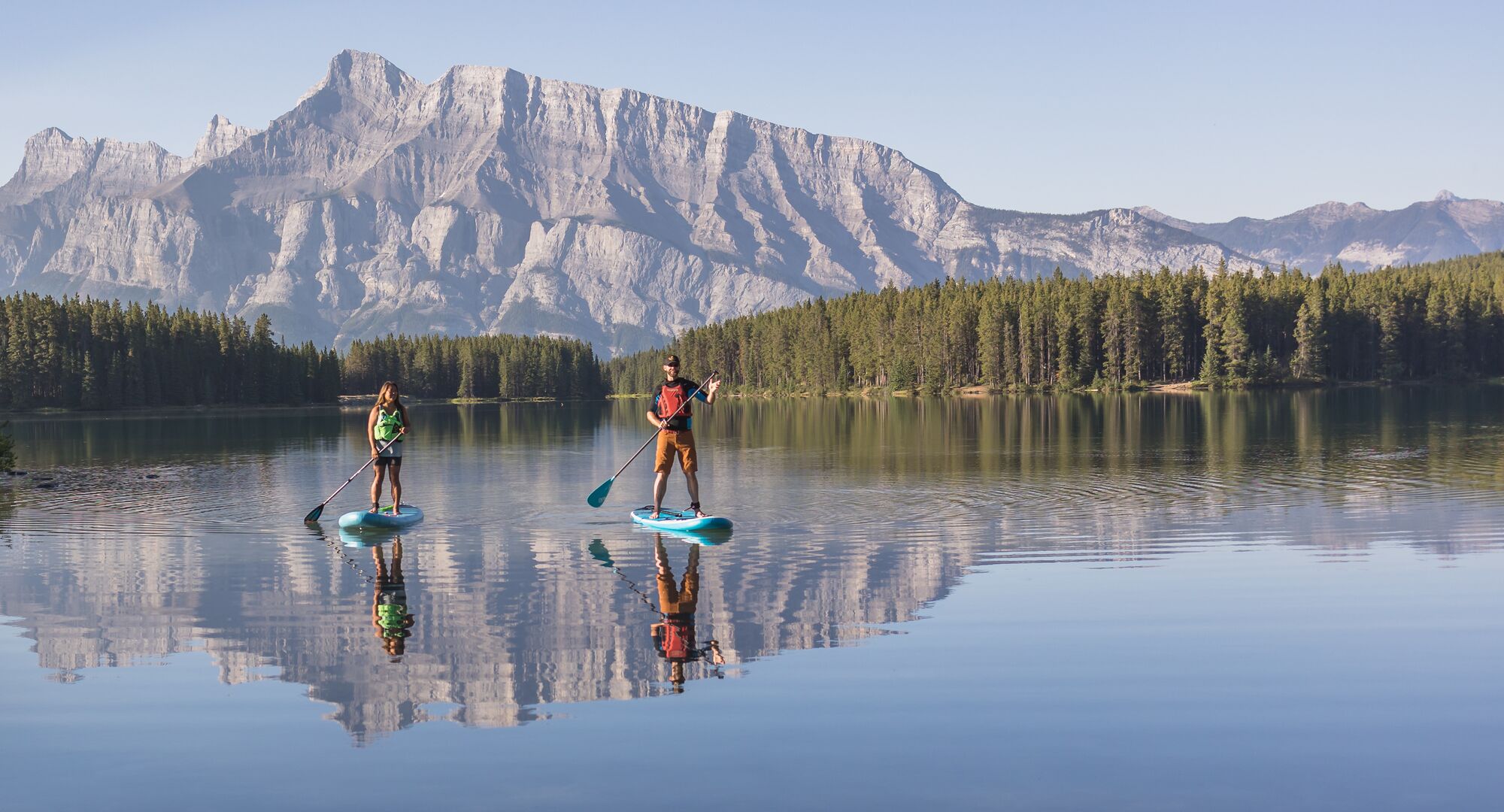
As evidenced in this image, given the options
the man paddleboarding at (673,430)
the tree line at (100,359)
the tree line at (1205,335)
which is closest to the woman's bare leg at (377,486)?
the man paddleboarding at (673,430)

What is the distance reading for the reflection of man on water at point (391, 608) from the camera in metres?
17.3

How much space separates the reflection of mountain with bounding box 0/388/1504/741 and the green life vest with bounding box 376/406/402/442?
3022mm

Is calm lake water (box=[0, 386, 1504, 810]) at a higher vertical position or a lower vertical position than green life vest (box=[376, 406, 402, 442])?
lower

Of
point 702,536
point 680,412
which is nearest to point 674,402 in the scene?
point 680,412

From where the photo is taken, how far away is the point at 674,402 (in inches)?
1193

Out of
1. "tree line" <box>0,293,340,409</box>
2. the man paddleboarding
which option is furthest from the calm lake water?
"tree line" <box>0,293,340,409</box>

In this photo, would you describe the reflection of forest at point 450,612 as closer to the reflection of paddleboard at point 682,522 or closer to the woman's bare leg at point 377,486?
the reflection of paddleboard at point 682,522

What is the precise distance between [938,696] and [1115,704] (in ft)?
Result: 6.13

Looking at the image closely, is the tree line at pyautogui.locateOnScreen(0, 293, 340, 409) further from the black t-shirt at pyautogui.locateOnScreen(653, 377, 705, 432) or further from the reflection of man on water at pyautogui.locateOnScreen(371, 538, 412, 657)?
the reflection of man on water at pyautogui.locateOnScreen(371, 538, 412, 657)

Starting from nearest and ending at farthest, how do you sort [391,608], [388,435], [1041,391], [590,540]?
[391,608]
[590,540]
[388,435]
[1041,391]

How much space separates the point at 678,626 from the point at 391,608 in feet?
16.6

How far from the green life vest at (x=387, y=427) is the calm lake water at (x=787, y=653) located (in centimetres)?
271

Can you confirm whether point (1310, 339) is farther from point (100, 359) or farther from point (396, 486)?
point (100, 359)

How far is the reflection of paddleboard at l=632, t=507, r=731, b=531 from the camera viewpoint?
2891 centimetres
